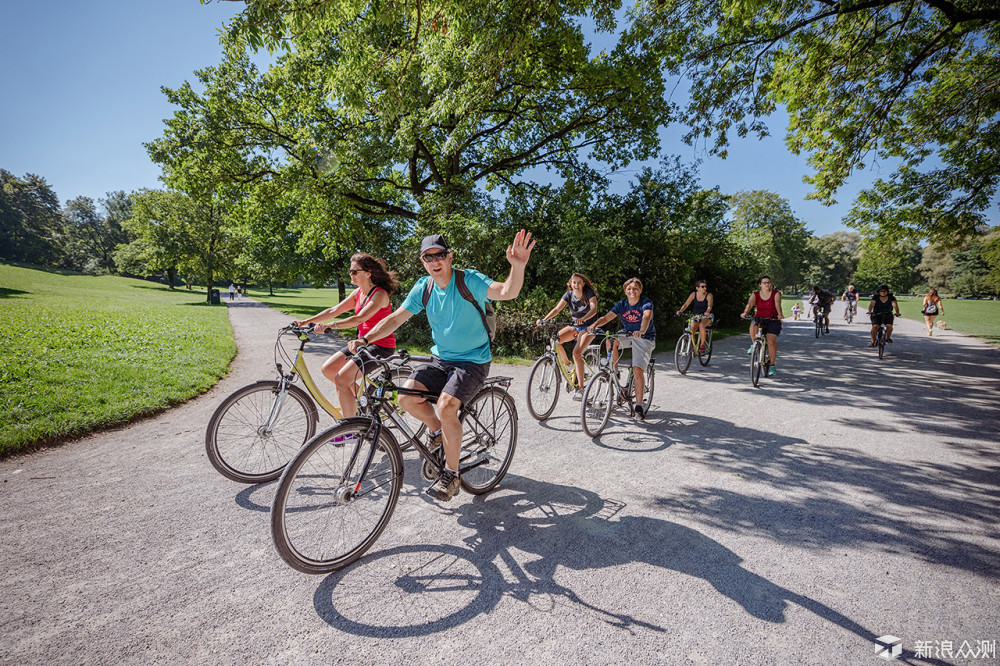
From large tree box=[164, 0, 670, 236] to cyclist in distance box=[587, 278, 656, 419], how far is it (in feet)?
15.6

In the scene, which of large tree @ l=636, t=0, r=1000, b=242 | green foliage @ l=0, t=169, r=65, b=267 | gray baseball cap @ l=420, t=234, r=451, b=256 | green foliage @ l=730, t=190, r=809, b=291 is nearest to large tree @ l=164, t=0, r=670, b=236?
large tree @ l=636, t=0, r=1000, b=242

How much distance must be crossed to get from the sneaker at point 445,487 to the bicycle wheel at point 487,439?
0.18 meters

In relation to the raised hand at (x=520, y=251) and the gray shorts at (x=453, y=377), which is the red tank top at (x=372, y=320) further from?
the raised hand at (x=520, y=251)

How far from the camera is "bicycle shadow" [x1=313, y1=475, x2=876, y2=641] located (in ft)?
7.48

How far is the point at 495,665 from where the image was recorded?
77.0 inches

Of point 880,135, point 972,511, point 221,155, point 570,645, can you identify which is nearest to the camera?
point 570,645

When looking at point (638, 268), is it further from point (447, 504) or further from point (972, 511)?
point (447, 504)

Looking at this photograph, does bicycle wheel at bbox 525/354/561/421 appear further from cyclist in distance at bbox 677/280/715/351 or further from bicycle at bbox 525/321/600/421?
cyclist in distance at bbox 677/280/715/351

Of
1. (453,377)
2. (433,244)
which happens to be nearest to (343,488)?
(453,377)

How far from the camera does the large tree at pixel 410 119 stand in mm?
8836

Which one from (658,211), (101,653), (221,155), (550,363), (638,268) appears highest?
(221,155)

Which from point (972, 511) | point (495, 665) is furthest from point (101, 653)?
point (972, 511)

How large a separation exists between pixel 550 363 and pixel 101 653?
16.3ft

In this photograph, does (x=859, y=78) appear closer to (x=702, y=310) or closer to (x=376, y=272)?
(x=702, y=310)
